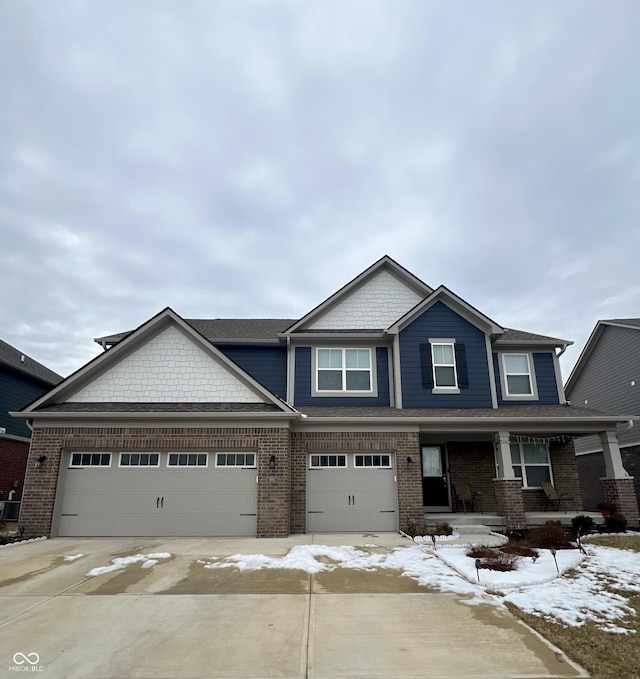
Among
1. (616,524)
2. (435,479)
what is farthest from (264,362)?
(616,524)

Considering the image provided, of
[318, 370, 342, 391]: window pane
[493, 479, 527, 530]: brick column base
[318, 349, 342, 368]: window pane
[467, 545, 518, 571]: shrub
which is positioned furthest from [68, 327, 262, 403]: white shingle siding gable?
[493, 479, 527, 530]: brick column base

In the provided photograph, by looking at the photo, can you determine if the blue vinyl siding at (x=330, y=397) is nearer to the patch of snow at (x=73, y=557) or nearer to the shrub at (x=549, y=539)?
the shrub at (x=549, y=539)

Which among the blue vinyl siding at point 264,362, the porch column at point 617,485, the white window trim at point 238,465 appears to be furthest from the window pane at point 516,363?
the white window trim at point 238,465

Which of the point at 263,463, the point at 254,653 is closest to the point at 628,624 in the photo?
the point at 254,653

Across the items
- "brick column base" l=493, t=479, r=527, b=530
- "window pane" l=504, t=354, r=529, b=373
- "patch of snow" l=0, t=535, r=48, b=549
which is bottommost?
"patch of snow" l=0, t=535, r=48, b=549

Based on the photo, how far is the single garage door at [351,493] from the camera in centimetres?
1193

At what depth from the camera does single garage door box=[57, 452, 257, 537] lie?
11219 millimetres

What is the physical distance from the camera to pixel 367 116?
47.4ft

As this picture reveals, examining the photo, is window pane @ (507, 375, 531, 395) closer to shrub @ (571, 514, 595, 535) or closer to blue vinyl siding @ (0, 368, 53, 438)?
shrub @ (571, 514, 595, 535)

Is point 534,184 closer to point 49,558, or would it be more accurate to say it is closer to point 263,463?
point 263,463

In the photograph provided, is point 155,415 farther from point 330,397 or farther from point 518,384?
point 518,384

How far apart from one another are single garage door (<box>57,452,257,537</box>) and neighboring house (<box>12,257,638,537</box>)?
0.09 feet

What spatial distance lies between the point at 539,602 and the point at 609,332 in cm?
1761

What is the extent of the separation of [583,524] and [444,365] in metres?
5.61
